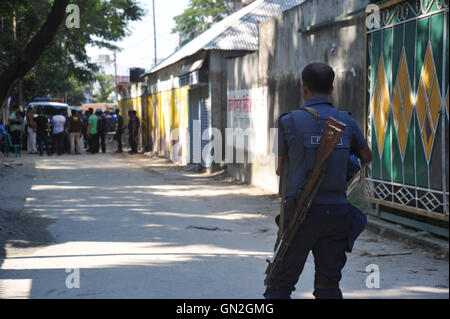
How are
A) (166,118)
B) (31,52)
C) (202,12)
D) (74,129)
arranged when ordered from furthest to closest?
(202,12), (166,118), (74,129), (31,52)

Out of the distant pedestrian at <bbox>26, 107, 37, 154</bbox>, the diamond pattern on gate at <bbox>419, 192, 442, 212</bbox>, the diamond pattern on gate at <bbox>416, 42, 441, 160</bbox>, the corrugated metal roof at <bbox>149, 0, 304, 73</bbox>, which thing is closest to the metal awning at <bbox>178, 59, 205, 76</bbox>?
the corrugated metal roof at <bbox>149, 0, 304, 73</bbox>

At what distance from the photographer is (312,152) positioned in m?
3.75

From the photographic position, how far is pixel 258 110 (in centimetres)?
1314

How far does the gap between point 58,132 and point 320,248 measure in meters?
19.9

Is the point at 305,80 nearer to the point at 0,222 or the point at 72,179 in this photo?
the point at 0,222

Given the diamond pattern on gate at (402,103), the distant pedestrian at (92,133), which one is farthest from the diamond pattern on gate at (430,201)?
the distant pedestrian at (92,133)

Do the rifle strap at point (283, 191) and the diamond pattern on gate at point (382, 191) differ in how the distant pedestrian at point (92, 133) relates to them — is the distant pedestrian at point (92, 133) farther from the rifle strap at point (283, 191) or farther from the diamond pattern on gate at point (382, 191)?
the rifle strap at point (283, 191)

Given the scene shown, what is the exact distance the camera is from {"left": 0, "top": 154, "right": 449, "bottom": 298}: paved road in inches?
215

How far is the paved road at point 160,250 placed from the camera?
547cm

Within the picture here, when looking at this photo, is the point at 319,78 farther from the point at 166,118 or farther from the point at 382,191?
the point at 166,118

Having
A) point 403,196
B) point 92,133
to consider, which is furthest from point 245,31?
point 403,196

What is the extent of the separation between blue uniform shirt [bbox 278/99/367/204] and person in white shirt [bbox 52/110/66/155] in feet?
64.3

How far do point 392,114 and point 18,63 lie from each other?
5318 millimetres

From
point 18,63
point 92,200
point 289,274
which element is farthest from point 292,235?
point 92,200
